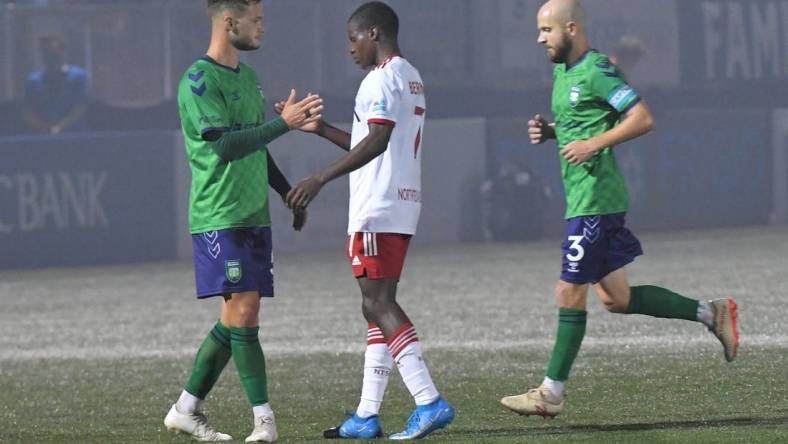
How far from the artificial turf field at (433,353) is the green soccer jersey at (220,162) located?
0.94 meters

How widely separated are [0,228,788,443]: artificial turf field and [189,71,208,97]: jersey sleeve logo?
1.42 metres

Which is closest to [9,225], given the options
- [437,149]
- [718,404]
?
[437,149]

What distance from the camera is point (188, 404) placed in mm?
7188

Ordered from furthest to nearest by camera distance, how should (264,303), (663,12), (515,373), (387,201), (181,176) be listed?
(663,12) → (181,176) → (264,303) → (515,373) → (387,201)

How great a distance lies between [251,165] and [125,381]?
132 inches

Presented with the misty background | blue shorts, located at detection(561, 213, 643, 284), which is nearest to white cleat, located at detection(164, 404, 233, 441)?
blue shorts, located at detection(561, 213, 643, 284)

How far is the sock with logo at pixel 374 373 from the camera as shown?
689 centimetres

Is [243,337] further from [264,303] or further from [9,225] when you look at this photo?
[9,225]

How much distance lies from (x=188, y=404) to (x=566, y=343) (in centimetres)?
157

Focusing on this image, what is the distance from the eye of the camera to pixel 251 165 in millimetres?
6910

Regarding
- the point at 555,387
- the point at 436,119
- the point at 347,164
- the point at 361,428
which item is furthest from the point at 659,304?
the point at 436,119

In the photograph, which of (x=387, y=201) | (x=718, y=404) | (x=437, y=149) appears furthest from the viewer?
(x=437, y=149)

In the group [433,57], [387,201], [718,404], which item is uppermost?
[433,57]

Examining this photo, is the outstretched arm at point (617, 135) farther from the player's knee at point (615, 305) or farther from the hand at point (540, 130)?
the player's knee at point (615, 305)
